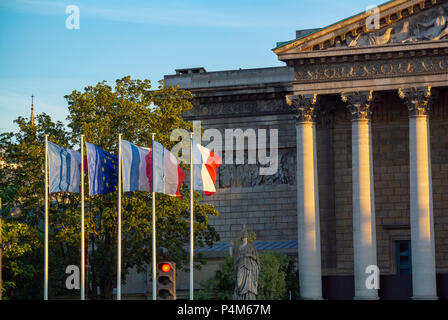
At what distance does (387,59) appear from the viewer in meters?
58.3

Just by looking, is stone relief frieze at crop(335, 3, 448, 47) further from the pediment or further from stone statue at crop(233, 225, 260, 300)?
stone statue at crop(233, 225, 260, 300)

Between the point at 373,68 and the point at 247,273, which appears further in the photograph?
the point at 373,68

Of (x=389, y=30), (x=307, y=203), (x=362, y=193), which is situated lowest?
(x=307, y=203)

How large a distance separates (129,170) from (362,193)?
13.8 m

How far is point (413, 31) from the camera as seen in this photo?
190ft

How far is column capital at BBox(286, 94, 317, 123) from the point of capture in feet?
194

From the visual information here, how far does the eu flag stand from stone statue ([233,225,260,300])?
264 inches

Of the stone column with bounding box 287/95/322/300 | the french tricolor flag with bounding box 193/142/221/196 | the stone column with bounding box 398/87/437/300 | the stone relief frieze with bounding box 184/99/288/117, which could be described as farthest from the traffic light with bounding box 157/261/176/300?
the stone relief frieze with bounding box 184/99/288/117

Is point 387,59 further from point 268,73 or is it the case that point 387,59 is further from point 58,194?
point 58,194

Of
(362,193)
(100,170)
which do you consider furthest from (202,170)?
(362,193)

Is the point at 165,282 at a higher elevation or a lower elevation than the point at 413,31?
lower

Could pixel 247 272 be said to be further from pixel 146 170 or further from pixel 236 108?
pixel 236 108

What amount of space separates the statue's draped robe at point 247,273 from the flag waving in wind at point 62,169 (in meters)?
8.62
